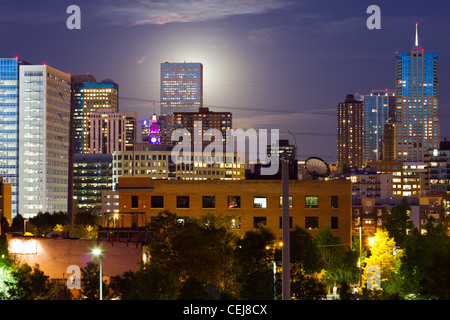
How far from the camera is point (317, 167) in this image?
9744cm

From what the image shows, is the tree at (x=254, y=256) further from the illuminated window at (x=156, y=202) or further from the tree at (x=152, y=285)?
the illuminated window at (x=156, y=202)

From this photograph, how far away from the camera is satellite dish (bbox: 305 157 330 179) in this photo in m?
96.9

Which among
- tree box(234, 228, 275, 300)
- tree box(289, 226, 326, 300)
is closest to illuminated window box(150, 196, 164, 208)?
tree box(234, 228, 275, 300)

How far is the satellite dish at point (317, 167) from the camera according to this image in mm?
96938

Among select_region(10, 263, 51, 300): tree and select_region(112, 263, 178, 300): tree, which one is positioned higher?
select_region(112, 263, 178, 300): tree

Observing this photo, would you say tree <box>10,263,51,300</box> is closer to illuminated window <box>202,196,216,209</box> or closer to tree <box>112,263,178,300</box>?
tree <box>112,263,178,300</box>

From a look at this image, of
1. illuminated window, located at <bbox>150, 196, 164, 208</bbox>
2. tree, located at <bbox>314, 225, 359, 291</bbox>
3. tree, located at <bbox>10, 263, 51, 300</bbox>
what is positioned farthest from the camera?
illuminated window, located at <bbox>150, 196, 164, 208</bbox>

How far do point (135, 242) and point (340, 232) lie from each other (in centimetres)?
3495

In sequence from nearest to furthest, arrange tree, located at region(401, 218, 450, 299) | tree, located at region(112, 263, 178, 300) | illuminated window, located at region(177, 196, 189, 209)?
tree, located at region(401, 218, 450, 299) → tree, located at region(112, 263, 178, 300) → illuminated window, located at region(177, 196, 189, 209)

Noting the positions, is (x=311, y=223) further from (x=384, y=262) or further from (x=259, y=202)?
(x=384, y=262)

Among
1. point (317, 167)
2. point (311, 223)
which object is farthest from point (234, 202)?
point (317, 167)
